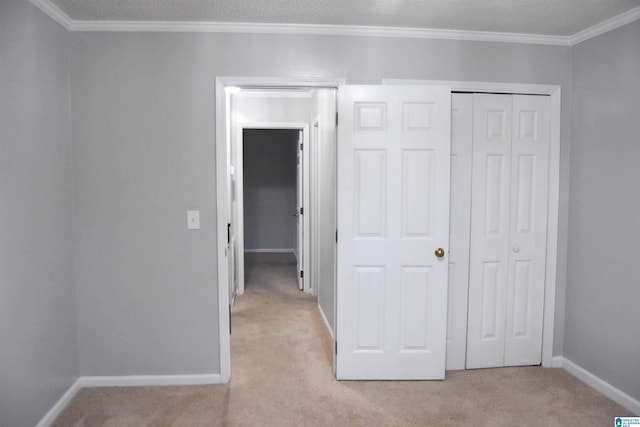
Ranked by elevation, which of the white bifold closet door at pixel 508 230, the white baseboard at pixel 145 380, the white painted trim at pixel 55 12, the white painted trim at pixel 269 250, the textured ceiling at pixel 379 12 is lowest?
the white baseboard at pixel 145 380

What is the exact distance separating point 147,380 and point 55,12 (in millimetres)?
2458

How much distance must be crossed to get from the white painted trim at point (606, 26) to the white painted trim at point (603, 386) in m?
2.36

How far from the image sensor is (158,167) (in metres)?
2.94

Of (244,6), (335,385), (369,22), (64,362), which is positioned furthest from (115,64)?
(335,385)

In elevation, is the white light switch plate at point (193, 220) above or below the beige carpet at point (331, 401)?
above

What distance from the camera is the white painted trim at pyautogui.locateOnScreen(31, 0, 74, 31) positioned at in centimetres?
247

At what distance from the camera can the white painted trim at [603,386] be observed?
2.68 meters

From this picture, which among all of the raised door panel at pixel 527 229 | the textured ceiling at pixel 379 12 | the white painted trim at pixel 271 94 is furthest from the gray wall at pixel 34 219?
the raised door panel at pixel 527 229

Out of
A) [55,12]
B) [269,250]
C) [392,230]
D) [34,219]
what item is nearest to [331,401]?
[392,230]

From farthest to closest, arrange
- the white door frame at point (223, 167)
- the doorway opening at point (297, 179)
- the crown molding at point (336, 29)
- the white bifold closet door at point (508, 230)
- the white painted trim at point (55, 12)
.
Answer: the white bifold closet door at point (508, 230) → the doorway opening at point (297, 179) → the white door frame at point (223, 167) → the crown molding at point (336, 29) → the white painted trim at point (55, 12)

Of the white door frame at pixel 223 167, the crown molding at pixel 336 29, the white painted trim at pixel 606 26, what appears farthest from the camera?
the white door frame at pixel 223 167

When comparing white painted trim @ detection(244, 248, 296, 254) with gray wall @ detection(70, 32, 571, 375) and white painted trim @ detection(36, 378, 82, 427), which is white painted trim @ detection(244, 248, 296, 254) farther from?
white painted trim @ detection(36, 378, 82, 427)

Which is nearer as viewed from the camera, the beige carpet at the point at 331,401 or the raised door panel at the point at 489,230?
the beige carpet at the point at 331,401

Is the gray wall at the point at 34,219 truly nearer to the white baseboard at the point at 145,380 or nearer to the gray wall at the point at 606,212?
the white baseboard at the point at 145,380
